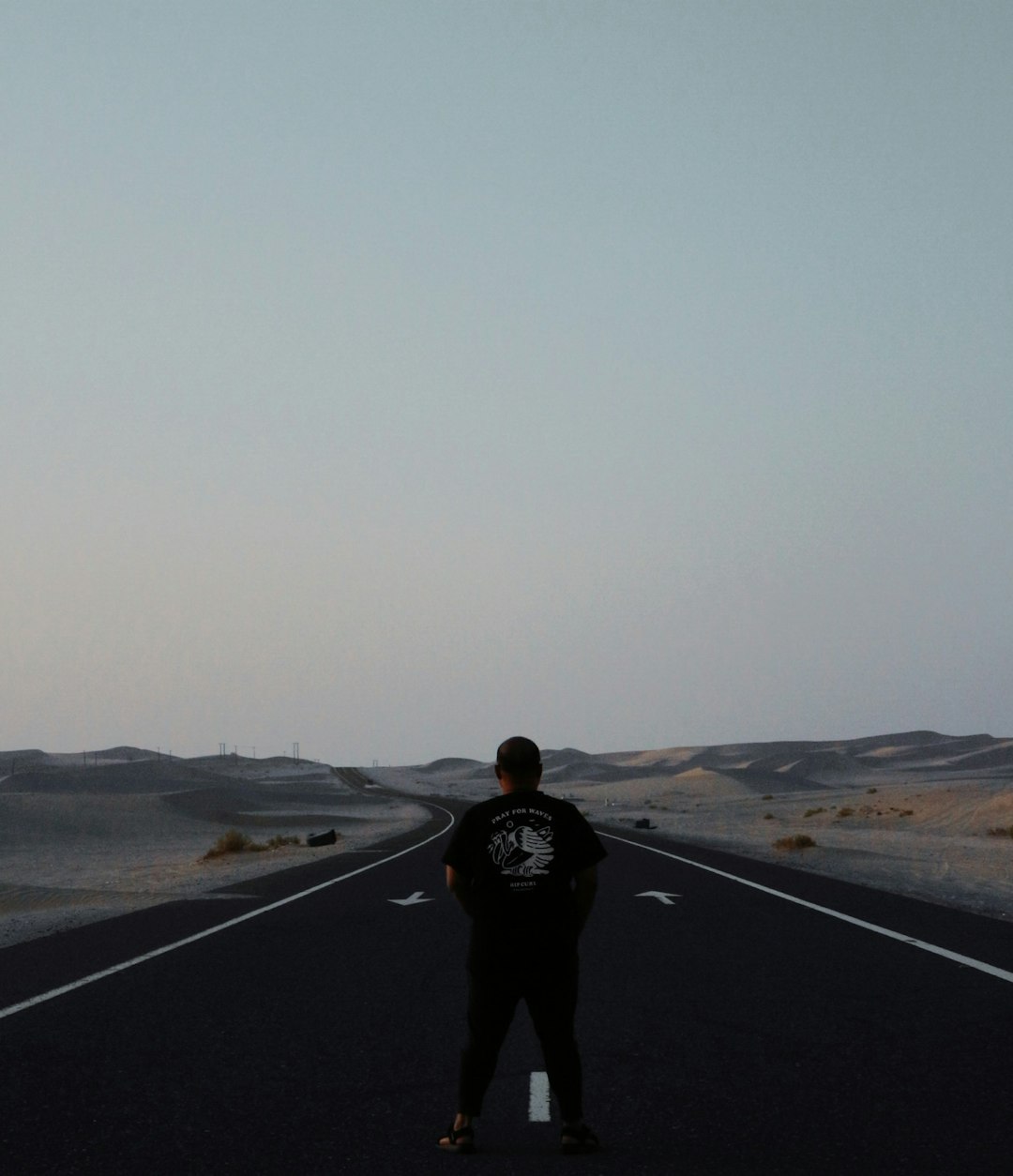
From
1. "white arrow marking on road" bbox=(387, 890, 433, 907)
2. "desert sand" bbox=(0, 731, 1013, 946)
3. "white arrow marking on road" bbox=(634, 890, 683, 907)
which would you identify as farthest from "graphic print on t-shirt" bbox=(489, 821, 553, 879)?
"white arrow marking on road" bbox=(634, 890, 683, 907)

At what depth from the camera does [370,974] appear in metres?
12.3

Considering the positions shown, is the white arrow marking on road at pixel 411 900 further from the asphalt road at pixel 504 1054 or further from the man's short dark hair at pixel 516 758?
the man's short dark hair at pixel 516 758

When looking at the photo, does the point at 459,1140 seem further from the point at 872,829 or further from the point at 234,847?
the point at 872,829

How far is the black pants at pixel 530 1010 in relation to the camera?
596 cm

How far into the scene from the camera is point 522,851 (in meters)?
6.01

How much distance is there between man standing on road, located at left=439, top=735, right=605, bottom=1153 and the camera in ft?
19.6

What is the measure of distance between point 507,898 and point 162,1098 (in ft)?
8.99

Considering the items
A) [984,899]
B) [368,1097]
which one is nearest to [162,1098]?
[368,1097]

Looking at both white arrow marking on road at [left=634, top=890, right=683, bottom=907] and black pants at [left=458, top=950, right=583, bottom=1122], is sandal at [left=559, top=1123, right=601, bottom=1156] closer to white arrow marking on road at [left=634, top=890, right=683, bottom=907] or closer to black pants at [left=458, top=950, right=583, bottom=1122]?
black pants at [left=458, top=950, right=583, bottom=1122]

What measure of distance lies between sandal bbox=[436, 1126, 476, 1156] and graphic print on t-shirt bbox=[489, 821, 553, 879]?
4.00ft

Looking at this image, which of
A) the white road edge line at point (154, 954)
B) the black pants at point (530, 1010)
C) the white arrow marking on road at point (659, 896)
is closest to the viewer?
the black pants at point (530, 1010)

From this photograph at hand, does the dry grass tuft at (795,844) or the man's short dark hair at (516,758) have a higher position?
the man's short dark hair at (516,758)

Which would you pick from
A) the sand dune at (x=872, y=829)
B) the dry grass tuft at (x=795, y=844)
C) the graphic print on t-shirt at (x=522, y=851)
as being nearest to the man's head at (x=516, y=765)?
the graphic print on t-shirt at (x=522, y=851)

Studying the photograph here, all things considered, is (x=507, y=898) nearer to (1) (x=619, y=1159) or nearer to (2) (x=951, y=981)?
(1) (x=619, y=1159)
